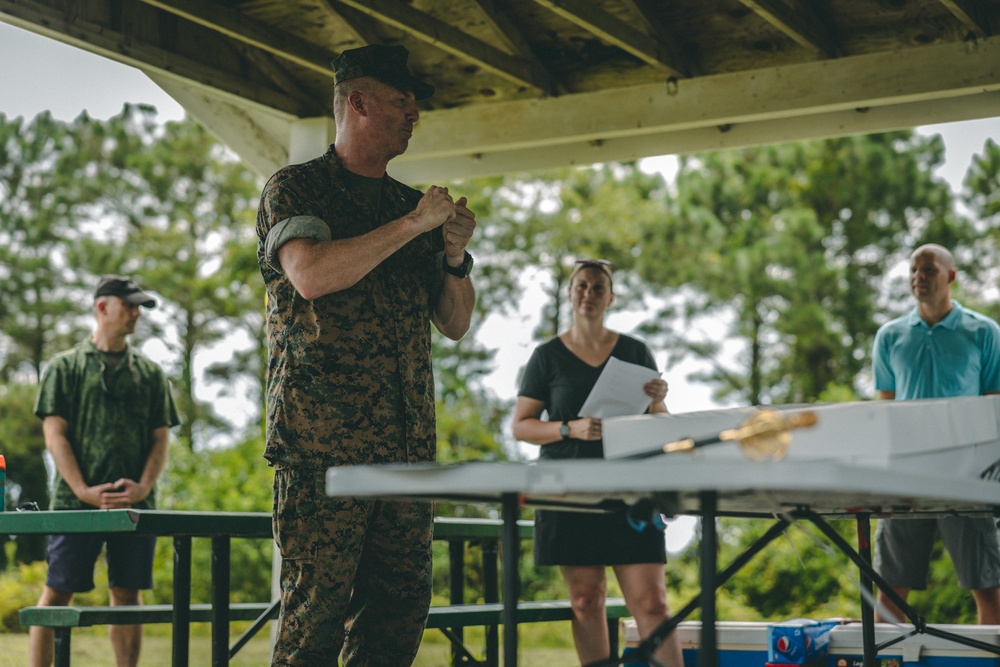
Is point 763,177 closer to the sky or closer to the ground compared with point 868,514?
closer to the sky

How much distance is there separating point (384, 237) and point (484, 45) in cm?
215

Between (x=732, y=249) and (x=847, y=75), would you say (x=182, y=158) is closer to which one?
(x=732, y=249)

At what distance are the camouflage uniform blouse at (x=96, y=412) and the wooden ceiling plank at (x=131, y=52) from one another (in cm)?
119

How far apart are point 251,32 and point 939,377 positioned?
9.72 ft

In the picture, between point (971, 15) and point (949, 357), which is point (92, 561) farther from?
point (971, 15)

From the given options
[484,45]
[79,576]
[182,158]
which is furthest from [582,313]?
[182,158]

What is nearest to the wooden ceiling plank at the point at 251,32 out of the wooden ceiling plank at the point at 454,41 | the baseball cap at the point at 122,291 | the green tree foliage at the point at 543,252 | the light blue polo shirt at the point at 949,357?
the wooden ceiling plank at the point at 454,41

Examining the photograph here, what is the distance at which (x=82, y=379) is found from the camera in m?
4.61

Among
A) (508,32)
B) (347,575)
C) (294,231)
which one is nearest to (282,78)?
(508,32)

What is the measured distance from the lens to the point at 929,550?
457cm

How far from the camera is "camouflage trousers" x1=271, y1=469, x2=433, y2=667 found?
2.48m

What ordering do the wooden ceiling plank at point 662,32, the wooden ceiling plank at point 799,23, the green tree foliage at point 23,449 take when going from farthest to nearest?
the green tree foliage at point 23,449 → the wooden ceiling plank at point 662,32 → the wooden ceiling plank at point 799,23

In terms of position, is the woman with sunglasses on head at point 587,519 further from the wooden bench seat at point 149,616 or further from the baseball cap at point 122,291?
the baseball cap at point 122,291

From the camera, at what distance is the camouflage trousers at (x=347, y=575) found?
2.48 meters
